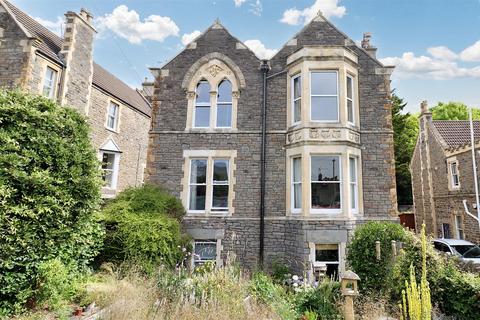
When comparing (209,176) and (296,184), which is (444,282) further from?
(209,176)

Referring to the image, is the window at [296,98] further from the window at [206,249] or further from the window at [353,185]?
the window at [206,249]

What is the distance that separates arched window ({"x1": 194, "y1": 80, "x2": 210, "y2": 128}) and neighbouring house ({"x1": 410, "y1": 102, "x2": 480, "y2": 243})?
15.2 metres

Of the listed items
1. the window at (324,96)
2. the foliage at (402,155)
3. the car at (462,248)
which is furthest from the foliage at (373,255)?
the foliage at (402,155)

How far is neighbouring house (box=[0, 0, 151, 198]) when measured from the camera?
481 inches

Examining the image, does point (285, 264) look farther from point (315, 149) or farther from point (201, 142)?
point (201, 142)

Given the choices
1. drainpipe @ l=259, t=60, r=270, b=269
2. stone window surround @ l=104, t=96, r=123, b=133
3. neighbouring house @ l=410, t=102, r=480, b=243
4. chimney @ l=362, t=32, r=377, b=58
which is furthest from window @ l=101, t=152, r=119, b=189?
neighbouring house @ l=410, t=102, r=480, b=243

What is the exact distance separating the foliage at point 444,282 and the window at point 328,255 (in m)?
3.32

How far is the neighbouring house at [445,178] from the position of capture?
1644cm

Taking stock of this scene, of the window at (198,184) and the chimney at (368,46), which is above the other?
the chimney at (368,46)

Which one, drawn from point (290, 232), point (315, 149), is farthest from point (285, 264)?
point (315, 149)

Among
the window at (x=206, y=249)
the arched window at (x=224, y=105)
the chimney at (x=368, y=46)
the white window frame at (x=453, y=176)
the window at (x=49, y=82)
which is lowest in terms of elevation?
the window at (x=206, y=249)

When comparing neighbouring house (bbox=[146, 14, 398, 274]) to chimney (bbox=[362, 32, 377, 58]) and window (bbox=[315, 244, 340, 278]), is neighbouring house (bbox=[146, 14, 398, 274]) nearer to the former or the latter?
window (bbox=[315, 244, 340, 278])

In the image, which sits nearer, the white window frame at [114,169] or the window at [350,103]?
the window at [350,103]

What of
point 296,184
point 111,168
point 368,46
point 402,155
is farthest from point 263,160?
point 402,155
